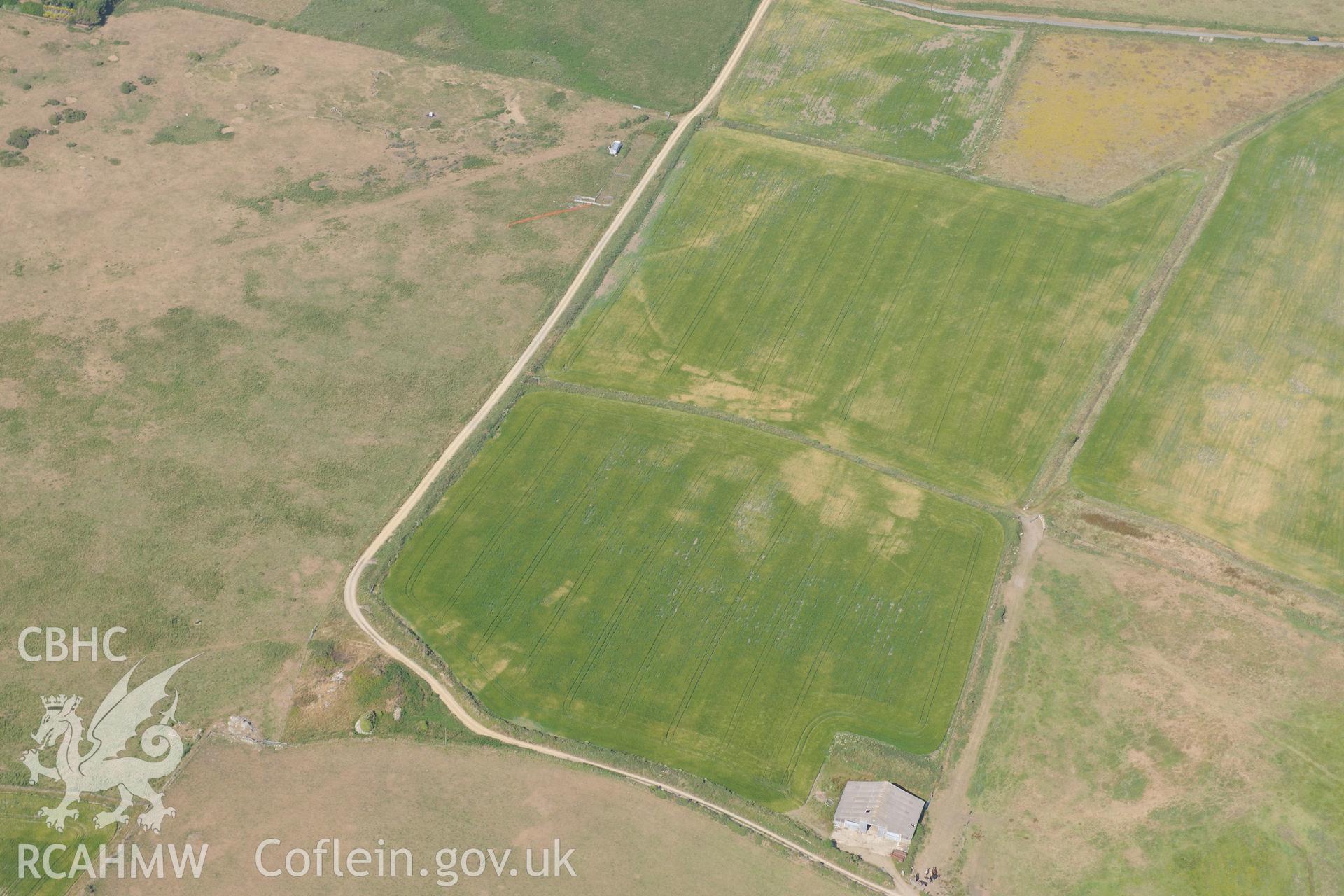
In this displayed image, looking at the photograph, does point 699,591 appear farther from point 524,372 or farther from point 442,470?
point 524,372

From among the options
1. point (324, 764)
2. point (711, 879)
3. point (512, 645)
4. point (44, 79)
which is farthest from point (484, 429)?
point (44, 79)

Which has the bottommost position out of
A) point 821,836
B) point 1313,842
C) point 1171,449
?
point 821,836

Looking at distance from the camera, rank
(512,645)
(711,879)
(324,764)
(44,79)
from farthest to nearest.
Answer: (44,79), (512,645), (324,764), (711,879)

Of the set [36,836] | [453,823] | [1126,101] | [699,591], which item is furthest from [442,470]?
[1126,101]

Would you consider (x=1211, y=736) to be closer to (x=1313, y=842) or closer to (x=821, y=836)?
(x=1313, y=842)

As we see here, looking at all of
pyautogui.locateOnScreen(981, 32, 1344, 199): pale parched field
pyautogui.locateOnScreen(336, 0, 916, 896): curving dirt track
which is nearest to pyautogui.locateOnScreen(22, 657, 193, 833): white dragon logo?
pyautogui.locateOnScreen(336, 0, 916, 896): curving dirt track

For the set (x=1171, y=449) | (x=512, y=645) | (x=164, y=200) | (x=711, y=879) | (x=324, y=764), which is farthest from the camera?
(x=164, y=200)
